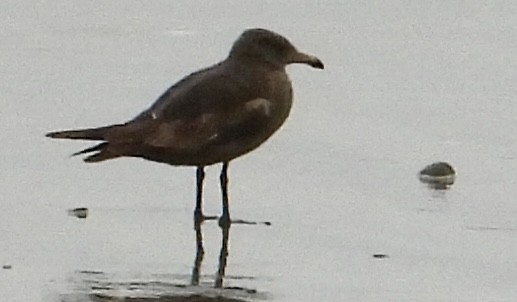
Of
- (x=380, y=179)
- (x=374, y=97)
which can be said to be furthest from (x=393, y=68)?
(x=380, y=179)

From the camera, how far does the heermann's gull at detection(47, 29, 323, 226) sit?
5945 mm

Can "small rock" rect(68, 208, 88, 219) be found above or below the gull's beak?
below

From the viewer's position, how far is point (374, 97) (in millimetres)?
8023

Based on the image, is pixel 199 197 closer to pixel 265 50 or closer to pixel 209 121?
pixel 209 121

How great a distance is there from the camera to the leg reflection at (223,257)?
5379 mm

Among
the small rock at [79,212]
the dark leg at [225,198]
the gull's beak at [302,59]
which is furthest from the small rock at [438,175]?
the small rock at [79,212]

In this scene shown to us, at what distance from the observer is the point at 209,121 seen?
20.0 feet

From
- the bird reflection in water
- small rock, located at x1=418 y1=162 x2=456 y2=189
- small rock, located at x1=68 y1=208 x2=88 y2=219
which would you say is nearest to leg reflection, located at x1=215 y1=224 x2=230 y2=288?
the bird reflection in water

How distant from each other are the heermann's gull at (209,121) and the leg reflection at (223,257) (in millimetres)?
67

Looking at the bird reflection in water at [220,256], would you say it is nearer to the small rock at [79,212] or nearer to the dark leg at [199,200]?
the dark leg at [199,200]

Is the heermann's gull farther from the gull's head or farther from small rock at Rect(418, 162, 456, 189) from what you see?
small rock at Rect(418, 162, 456, 189)

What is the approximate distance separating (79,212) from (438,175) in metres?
1.36

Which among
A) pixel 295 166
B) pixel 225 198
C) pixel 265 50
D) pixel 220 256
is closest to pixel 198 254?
pixel 220 256

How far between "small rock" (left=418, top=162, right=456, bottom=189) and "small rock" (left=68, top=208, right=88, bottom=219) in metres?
1.27
